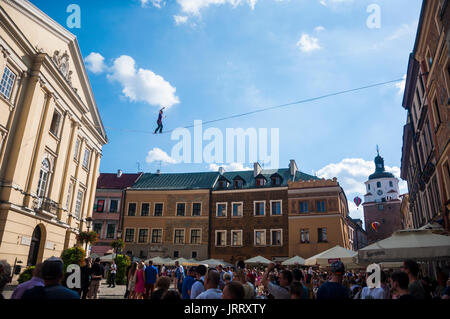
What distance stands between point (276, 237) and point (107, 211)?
21827 millimetres

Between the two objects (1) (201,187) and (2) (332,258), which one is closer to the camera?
(2) (332,258)

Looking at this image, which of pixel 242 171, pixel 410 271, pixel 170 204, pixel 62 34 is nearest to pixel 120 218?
pixel 170 204

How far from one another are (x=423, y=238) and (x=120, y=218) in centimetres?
3852

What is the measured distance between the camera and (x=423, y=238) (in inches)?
384

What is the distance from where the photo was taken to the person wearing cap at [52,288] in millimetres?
3451

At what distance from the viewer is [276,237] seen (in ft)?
124

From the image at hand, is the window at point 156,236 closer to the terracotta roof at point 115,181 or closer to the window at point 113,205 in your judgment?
the window at point 113,205

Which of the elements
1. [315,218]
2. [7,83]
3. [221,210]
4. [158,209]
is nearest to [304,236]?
[315,218]

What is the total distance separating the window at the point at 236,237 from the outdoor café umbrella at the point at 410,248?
98.5 feet

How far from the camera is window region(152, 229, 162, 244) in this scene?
4129 cm

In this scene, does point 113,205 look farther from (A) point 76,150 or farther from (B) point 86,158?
(A) point 76,150

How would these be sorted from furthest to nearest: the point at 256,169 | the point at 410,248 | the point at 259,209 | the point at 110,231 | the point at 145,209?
1. the point at 256,169
2. the point at 145,209
3. the point at 110,231
4. the point at 259,209
5. the point at 410,248

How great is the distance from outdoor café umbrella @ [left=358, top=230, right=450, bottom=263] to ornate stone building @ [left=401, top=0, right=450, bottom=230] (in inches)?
219
